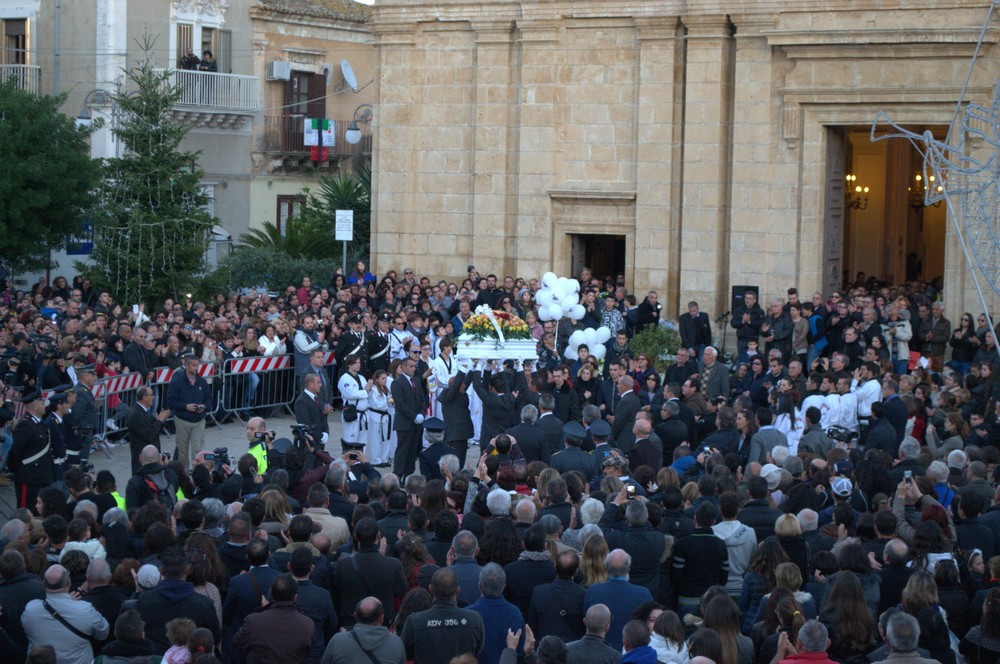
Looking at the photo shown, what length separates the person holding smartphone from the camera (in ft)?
55.8

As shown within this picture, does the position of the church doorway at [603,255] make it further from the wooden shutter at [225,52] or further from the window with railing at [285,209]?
the wooden shutter at [225,52]

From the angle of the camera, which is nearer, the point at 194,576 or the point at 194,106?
the point at 194,576

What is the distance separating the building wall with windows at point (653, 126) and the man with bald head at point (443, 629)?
16.5 m

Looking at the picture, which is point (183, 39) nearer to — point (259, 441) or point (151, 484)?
point (259, 441)

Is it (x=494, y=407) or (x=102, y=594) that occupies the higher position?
(x=494, y=407)

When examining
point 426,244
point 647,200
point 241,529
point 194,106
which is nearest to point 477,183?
point 426,244

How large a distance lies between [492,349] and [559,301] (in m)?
2.47

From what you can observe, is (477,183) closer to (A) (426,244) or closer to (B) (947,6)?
(A) (426,244)

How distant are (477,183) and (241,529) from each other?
58.9 ft

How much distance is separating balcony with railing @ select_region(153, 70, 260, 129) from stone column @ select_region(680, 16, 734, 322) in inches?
592

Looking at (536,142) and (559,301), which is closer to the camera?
(559,301)

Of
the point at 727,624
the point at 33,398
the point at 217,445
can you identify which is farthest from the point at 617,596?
the point at 217,445

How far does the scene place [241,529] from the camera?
979cm

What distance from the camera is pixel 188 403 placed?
55.9 ft
